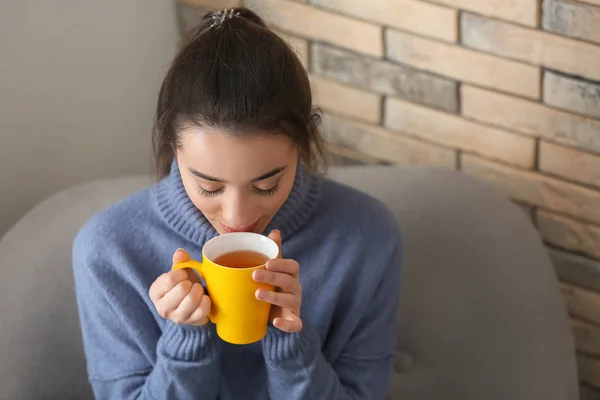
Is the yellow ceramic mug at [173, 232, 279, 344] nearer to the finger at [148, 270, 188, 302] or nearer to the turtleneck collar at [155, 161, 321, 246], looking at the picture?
the finger at [148, 270, 188, 302]

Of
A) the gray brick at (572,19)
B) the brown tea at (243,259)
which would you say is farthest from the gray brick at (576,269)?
the brown tea at (243,259)

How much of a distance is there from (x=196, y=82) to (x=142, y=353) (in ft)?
1.35

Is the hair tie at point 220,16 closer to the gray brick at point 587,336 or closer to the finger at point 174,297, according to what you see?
the finger at point 174,297

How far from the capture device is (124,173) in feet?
6.27

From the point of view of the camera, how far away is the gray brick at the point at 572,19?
1.36 meters

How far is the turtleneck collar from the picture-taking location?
1208 mm

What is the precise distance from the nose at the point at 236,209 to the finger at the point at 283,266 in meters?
0.10

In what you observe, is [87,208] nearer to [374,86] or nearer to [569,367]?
[374,86]

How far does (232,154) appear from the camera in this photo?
1035 mm

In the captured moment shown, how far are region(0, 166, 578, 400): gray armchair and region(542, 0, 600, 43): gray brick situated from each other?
0.31m

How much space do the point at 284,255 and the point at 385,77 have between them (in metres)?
0.55

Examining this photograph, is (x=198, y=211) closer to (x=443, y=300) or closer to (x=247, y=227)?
(x=247, y=227)

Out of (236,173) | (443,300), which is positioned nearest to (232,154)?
(236,173)

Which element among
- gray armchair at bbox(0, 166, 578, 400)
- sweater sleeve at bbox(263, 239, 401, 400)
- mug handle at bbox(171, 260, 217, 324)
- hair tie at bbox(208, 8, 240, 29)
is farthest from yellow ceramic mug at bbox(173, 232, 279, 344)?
gray armchair at bbox(0, 166, 578, 400)
